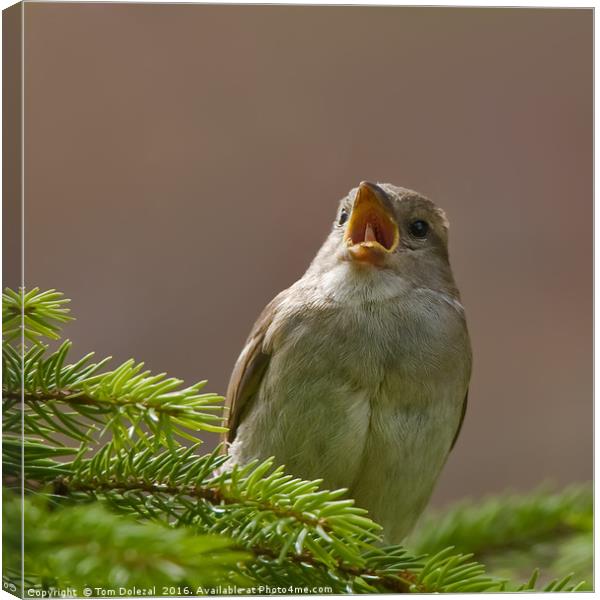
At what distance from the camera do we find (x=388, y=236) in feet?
10.8

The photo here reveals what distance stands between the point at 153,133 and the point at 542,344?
1.30 metres

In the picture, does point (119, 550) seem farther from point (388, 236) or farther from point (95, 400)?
point (388, 236)

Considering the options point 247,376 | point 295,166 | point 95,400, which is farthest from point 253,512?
point 295,166

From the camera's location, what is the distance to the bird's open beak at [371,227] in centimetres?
313

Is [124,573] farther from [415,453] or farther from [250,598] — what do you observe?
[415,453]

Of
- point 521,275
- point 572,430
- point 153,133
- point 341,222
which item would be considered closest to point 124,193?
point 153,133

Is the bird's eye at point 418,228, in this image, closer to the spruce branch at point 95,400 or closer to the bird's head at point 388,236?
the bird's head at point 388,236

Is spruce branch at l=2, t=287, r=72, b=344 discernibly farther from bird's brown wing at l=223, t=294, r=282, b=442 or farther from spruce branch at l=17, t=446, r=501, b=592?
bird's brown wing at l=223, t=294, r=282, b=442

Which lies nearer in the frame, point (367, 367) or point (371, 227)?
point (367, 367)

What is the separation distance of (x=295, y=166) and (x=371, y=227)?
1.09 feet

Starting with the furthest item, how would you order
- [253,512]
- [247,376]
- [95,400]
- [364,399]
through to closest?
1. [247,376]
2. [364,399]
3. [95,400]
4. [253,512]

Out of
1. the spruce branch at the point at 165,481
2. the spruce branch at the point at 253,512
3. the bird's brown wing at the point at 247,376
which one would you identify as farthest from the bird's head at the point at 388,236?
the spruce branch at the point at 253,512

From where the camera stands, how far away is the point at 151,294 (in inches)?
119

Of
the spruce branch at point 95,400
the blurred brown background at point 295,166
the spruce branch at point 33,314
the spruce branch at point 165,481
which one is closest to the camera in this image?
the spruce branch at point 165,481
